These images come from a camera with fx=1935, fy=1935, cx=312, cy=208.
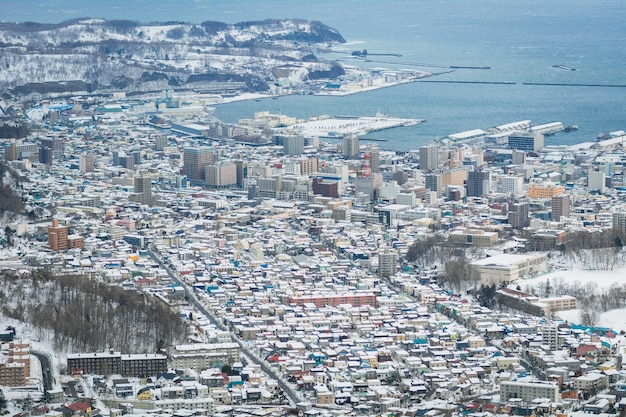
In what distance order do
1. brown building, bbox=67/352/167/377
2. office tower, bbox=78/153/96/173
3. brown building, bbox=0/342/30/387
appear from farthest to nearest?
office tower, bbox=78/153/96/173, brown building, bbox=67/352/167/377, brown building, bbox=0/342/30/387

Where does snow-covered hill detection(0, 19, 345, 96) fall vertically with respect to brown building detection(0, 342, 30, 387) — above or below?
above

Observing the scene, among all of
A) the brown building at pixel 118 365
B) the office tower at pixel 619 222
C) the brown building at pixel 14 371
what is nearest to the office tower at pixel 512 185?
the office tower at pixel 619 222

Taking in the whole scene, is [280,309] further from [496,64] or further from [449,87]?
[496,64]

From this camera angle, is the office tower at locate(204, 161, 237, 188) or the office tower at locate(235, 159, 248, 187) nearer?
the office tower at locate(204, 161, 237, 188)

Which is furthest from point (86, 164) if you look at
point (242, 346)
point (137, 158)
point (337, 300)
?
point (242, 346)

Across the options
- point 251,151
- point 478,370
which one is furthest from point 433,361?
point 251,151

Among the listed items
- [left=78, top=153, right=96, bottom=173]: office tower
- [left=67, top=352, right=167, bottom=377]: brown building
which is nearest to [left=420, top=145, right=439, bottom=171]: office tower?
[left=78, top=153, right=96, bottom=173]: office tower

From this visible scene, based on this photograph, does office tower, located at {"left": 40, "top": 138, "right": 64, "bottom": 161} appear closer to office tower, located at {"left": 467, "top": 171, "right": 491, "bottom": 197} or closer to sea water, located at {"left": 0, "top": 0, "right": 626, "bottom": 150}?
sea water, located at {"left": 0, "top": 0, "right": 626, "bottom": 150}

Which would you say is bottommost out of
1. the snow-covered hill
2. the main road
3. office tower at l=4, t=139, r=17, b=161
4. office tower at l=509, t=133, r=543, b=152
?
the main road

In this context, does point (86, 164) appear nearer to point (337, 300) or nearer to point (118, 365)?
point (337, 300)
